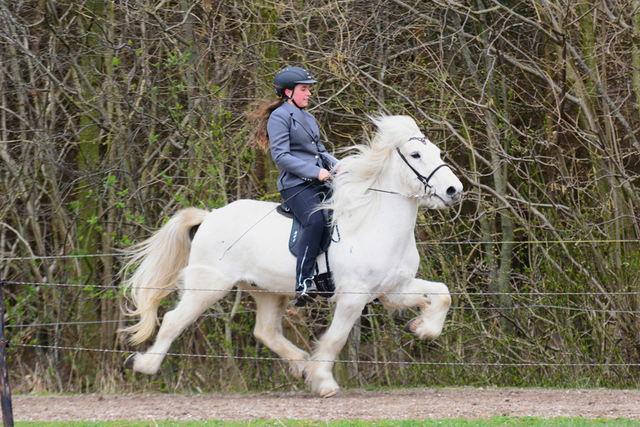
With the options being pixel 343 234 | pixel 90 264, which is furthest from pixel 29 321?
pixel 343 234

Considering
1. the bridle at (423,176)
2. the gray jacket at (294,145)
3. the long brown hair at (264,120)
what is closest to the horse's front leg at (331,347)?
the bridle at (423,176)

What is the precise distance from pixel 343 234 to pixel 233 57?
3.02m

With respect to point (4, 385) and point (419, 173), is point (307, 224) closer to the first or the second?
point (419, 173)

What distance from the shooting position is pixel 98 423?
4664 mm

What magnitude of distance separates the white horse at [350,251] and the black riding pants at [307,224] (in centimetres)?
15

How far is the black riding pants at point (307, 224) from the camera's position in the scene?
5.36 meters

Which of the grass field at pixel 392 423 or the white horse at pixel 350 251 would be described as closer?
the grass field at pixel 392 423

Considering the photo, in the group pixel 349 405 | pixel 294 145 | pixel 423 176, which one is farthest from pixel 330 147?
pixel 349 405

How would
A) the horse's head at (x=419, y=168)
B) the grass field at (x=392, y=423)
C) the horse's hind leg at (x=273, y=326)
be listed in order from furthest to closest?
the horse's hind leg at (x=273, y=326) → the horse's head at (x=419, y=168) → the grass field at (x=392, y=423)

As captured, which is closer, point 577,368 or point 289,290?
point 289,290

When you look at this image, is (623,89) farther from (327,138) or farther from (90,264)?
(90,264)

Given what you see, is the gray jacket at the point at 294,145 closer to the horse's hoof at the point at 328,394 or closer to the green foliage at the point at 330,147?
the green foliage at the point at 330,147

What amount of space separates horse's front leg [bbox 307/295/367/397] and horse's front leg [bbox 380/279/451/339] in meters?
0.32

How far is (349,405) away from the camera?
5141mm
